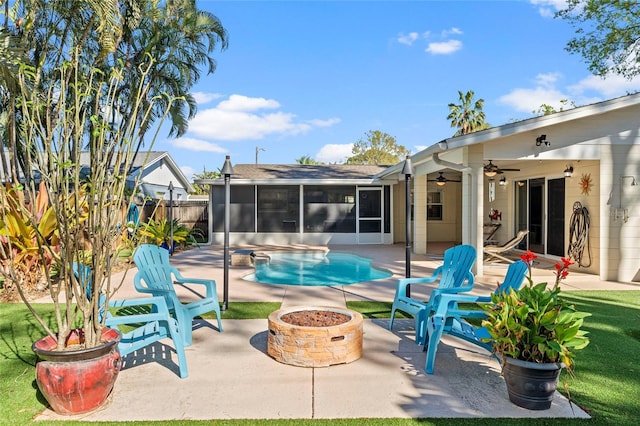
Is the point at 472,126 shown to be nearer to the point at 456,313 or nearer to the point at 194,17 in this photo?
the point at 194,17

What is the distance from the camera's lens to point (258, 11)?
41.9 ft

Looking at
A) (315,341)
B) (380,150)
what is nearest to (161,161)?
(315,341)

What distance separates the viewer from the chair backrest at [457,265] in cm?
→ 480

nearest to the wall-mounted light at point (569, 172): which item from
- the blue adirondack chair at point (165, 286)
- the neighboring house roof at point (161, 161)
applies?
the blue adirondack chair at point (165, 286)

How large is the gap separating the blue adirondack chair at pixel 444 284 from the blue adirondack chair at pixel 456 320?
10.0 inches

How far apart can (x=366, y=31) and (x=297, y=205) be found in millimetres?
6941

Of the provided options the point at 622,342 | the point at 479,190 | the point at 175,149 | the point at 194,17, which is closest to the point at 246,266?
the point at 479,190

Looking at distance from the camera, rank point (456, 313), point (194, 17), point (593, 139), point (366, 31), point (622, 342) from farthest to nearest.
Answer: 1. point (194, 17)
2. point (366, 31)
3. point (593, 139)
4. point (622, 342)
5. point (456, 313)

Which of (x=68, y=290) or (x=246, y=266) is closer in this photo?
(x=68, y=290)

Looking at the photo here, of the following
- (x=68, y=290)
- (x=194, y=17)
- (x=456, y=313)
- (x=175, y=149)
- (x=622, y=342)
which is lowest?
(x=622, y=342)

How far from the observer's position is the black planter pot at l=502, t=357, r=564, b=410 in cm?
288

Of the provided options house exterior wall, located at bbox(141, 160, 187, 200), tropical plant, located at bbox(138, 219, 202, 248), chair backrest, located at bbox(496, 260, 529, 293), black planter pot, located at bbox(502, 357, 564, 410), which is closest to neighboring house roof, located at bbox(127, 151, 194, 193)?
house exterior wall, located at bbox(141, 160, 187, 200)

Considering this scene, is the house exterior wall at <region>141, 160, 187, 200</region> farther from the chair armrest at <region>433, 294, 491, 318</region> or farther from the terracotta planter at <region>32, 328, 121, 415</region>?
the chair armrest at <region>433, 294, 491, 318</region>

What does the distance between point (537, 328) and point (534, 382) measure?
390 millimetres
